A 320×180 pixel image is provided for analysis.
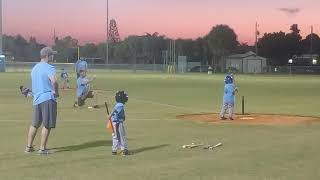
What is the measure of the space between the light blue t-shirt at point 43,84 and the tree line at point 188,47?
124m

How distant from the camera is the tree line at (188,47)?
138 meters

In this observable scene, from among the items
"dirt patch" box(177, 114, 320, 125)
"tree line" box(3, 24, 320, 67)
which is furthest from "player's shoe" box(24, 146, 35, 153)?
"tree line" box(3, 24, 320, 67)

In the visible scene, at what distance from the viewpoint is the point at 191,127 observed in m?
15.7

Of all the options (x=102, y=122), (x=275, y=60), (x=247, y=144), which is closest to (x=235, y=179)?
(x=247, y=144)

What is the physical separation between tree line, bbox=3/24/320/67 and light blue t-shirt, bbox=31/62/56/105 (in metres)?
124

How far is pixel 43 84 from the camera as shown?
10.8 m

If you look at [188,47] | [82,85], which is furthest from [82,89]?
[188,47]

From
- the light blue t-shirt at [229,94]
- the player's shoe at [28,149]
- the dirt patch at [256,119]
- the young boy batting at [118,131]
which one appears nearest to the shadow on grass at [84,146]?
the player's shoe at [28,149]

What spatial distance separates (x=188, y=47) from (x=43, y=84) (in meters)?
136

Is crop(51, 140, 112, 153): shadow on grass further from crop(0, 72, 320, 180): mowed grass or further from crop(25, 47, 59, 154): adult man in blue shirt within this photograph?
crop(25, 47, 59, 154): adult man in blue shirt

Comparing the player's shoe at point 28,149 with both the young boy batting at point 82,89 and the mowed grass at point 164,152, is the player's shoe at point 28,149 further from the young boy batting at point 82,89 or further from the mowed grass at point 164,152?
the young boy batting at point 82,89

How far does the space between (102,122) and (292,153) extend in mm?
7214

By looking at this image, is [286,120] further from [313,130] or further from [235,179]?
[235,179]

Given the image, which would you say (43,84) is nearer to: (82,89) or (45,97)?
(45,97)
